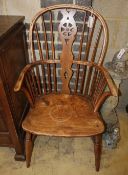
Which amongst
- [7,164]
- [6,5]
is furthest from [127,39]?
[7,164]

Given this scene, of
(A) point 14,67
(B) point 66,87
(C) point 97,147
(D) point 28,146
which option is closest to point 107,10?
(B) point 66,87

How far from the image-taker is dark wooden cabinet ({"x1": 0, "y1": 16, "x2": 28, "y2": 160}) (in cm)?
116

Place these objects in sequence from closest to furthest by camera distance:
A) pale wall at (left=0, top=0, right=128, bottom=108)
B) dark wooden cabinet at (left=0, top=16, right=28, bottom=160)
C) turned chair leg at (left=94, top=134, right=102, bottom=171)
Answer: dark wooden cabinet at (left=0, top=16, right=28, bottom=160), turned chair leg at (left=94, top=134, right=102, bottom=171), pale wall at (left=0, top=0, right=128, bottom=108)

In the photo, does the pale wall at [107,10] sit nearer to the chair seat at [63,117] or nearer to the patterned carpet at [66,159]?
the chair seat at [63,117]

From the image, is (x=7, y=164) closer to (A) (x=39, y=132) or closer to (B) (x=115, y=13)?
(A) (x=39, y=132)

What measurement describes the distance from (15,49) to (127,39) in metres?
0.95

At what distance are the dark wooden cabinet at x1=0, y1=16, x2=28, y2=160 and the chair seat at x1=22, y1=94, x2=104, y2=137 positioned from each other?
0.46 ft

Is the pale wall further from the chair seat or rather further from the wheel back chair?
the chair seat

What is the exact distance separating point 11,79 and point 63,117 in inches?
17.3

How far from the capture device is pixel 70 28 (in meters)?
1.40

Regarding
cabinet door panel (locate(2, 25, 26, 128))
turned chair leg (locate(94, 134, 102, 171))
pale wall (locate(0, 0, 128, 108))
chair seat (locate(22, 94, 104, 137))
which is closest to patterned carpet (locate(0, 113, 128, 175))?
turned chair leg (locate(94, 134, 102, 171))

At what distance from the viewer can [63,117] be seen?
1316mm

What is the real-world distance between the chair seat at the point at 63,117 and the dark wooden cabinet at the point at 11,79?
0.14 metres

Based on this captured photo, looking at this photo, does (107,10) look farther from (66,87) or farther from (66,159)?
(66,159)
